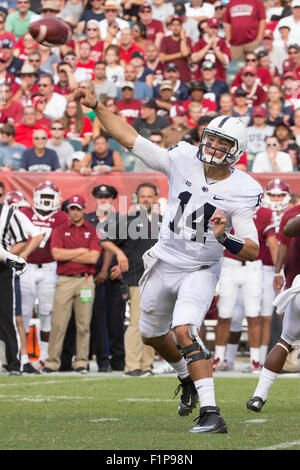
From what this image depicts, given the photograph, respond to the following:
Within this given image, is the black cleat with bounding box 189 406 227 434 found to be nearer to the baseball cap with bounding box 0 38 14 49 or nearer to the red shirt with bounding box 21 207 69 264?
the red shirt with bounding box 21 207 69 264

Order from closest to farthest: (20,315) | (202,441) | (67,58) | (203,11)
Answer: (202,441)
(20,315)
(67,58)
(203,11)

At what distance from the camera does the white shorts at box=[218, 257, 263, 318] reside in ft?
34.6

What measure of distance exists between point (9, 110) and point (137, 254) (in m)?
4.71

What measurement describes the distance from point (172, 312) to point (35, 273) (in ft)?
15.6

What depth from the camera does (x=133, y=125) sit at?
13.5 m

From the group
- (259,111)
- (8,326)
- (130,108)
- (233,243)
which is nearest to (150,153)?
(233,243)

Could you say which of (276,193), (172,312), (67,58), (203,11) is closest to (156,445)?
(172,312)

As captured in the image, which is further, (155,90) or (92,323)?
(155,90)

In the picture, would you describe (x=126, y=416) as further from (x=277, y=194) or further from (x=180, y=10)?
(x=180, y=10)

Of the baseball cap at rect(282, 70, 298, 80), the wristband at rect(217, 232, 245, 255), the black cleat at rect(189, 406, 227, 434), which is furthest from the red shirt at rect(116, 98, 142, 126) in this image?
the black cleat at rect(189, 406, 227, 434)

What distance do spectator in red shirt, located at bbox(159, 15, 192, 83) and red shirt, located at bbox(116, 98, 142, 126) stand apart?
1.73m

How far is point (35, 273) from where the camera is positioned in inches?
424
